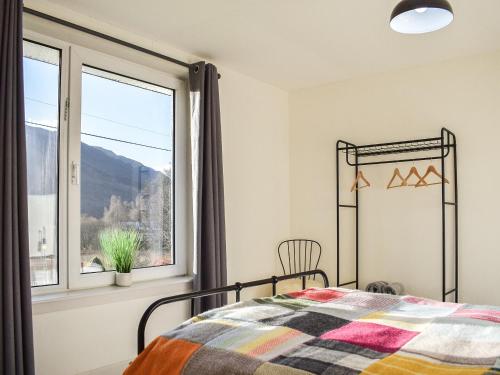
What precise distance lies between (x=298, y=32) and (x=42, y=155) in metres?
1.86

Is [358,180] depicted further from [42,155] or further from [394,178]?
[42,155]

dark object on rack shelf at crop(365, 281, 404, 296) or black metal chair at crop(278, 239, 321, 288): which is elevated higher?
black metal chair at crop(278, 239, 321, 288)

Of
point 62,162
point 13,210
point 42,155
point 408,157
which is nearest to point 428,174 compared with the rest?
point 408,157

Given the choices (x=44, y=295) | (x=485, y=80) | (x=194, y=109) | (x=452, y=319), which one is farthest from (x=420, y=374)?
(x=485, y=80)

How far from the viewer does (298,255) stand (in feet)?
14.5

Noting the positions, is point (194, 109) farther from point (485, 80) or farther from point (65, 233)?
point (485, 80)

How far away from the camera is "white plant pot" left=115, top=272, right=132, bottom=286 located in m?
2.93

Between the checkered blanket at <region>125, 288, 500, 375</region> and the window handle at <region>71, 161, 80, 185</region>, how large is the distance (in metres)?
1.42

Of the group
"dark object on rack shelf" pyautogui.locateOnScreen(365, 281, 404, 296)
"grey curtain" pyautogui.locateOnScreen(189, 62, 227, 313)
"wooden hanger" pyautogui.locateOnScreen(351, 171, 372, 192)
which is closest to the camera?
"grey curtain" pyautogui.locateOnScreen(189, 62, 227, 313)

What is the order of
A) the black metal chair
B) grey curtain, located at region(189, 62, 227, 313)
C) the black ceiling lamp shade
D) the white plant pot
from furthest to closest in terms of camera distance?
1. the black metal chair
2. grey curtain, located at region(189, 62, 227, 313)
3. the white plant pot
4. the black ceiling lamp shade

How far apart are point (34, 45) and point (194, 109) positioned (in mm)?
1145

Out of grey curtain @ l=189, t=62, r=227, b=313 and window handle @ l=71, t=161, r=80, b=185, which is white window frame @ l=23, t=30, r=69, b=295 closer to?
window handle @ l=71, t=161, r=80, b=185

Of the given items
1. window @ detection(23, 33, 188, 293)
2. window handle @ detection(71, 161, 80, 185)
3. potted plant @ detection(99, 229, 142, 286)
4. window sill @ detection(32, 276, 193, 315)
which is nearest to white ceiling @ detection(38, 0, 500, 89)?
window @ detection(23, 33, 188, 293)

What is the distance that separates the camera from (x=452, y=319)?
1.77 m
